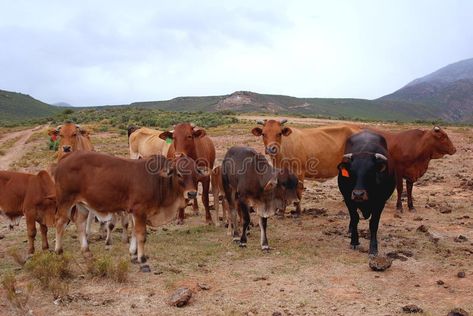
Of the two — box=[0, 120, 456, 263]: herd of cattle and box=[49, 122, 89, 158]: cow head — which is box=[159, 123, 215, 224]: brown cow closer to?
box=[0, 120, 456, 263]: herd of cattle

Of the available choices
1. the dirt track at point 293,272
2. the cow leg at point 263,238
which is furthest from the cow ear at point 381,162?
the cow leg at point 263,238

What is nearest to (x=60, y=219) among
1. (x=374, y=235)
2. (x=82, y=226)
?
(x=82, y=226)

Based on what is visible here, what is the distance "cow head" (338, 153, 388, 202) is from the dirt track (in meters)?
1.18

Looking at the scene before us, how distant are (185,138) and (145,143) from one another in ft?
15.4

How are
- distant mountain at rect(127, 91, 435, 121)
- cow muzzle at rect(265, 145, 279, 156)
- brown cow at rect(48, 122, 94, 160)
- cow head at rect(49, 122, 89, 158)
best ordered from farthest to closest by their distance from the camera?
1. distant mountain at rect(127, 91, 435, 121)
2. cow head at rect(49, 122, 89, 158)
3. brown cow at rect(48, 122, 94, 160)
4. cow muzzle at rect(265, 145, 279, 156)

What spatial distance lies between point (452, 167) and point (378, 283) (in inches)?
582

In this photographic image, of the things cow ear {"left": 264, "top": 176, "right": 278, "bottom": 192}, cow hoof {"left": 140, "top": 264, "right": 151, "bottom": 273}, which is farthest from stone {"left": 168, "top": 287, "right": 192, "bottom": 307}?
cow ear {"left": 264, "top": 176, "right": 278, "bottom": 192}

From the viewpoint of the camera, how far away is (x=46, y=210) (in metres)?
8.75

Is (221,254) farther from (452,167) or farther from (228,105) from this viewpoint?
(228,105)

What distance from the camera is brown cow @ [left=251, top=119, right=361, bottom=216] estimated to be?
38.4 ft

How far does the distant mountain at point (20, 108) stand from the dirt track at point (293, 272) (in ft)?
310

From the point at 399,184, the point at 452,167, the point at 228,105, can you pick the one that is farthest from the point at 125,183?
the point at 228,105

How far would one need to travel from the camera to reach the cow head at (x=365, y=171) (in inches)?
330

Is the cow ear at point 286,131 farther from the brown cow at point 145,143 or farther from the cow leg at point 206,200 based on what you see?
the brown cow at point 145,143
